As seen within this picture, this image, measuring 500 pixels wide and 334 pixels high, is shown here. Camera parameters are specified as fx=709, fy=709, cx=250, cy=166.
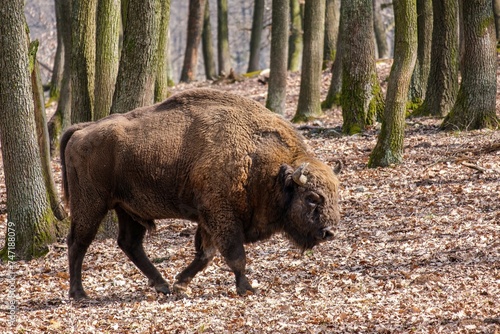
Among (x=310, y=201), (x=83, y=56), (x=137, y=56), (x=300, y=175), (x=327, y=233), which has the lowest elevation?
(x=327, y=233)

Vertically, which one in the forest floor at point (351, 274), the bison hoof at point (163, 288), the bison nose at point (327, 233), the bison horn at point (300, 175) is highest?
the bison horn at point (300, 175)

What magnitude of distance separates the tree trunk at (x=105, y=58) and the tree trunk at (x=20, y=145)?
156cm

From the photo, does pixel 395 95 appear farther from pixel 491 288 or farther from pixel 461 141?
pixel 491 288

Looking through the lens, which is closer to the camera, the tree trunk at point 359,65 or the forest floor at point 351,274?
the forest floor at point 351,274

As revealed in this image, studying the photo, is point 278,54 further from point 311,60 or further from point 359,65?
point 359,65

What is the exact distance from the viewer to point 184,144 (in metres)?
8.47

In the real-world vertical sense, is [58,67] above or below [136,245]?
above

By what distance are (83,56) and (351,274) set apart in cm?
695

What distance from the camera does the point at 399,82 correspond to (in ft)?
40.7

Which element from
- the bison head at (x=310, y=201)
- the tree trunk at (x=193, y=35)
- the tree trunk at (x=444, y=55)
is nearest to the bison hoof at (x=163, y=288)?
the bison head at (x=310, y=201)

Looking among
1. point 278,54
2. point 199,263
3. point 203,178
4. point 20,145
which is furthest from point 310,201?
point 278,54

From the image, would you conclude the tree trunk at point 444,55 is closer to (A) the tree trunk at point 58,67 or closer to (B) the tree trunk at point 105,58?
(B) the tree trunk at point 105,58

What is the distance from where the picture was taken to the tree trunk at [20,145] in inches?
388

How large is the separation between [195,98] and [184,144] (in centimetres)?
64
